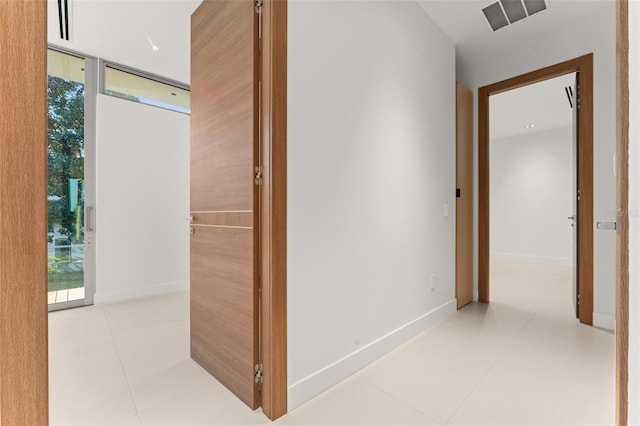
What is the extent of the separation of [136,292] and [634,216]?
426 centimetres

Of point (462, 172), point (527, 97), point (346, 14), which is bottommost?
point (462, 172)

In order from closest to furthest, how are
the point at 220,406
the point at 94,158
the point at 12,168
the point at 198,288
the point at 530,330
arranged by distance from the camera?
the point at 12,168
the point at 220,406
the point at 198,288
the point at 530,330
the point at 94,158

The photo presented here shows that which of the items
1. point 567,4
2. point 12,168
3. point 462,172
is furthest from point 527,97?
point 12,168

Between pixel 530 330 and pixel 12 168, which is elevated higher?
pixel 12 168

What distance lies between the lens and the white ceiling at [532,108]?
13.2 feet

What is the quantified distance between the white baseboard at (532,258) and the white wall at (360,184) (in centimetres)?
469

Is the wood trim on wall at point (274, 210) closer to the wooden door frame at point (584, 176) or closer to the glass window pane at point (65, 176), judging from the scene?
the wooden door frame at point (584, 176)

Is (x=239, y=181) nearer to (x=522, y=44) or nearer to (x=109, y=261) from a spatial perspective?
(x=109, y=261)

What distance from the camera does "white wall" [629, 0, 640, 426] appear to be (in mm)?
755

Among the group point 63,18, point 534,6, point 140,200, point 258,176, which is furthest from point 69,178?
point 534,6

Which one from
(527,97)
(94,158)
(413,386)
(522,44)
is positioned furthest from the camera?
(527,97)

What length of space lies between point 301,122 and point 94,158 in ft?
9.83

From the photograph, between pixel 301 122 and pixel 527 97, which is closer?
pixel 301 122

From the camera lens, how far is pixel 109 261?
338 cm
